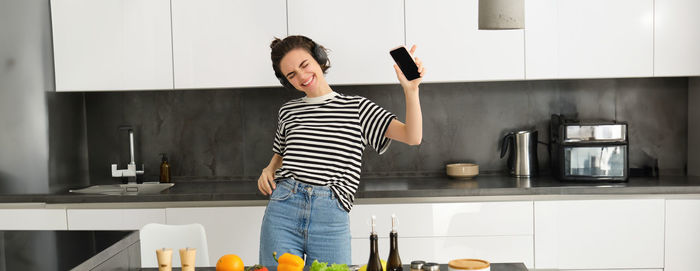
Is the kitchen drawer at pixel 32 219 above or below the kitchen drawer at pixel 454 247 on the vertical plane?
above

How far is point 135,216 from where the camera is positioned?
3.27m

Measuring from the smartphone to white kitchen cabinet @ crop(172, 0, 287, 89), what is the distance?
133 cm

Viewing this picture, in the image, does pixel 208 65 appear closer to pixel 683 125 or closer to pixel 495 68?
pixel 495 68

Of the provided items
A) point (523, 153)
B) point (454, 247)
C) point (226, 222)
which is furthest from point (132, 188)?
point (523, 153)

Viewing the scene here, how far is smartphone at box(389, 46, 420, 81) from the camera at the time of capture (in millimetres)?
2151

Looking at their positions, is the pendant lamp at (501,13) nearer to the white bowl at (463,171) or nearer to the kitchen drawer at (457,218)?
the kitchen drawer at (457,218)

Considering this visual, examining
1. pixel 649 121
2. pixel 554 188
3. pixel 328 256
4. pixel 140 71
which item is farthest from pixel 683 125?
pixel 140 71

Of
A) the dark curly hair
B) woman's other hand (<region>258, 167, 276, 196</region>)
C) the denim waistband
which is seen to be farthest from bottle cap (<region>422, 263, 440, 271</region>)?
the dark curly hair

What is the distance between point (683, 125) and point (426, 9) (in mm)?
1570

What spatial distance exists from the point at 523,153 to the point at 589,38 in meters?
0.67

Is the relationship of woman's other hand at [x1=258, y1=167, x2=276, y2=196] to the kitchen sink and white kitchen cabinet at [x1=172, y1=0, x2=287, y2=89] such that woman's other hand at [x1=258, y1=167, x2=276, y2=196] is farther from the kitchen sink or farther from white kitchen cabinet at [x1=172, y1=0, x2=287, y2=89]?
the kitchen sink

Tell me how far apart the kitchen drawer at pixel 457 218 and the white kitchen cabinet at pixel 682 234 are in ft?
2.08

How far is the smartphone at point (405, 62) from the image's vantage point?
2.15 meters

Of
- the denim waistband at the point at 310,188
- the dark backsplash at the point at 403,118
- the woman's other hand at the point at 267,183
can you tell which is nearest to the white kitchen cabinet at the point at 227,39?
the dark backsplash at the point at 403,118
